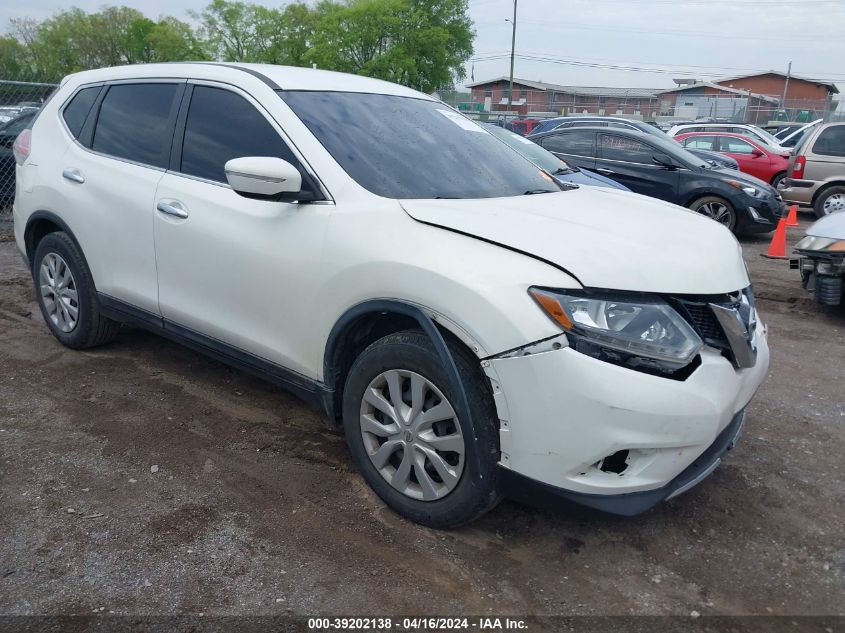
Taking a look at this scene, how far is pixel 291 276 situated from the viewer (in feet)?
10.6

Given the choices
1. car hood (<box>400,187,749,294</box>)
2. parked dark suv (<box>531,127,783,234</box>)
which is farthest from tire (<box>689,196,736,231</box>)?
car hood (<box>400,187,749,294</box>)

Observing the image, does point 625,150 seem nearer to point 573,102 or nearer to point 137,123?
Answer: point 137,123

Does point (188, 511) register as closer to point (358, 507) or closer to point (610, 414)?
point (358, 507)

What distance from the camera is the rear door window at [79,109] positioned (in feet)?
15.1

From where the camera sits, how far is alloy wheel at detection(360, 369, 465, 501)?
2.79 m

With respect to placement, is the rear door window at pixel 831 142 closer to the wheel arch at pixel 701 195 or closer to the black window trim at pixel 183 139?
the wheel arch at pixel 701 195

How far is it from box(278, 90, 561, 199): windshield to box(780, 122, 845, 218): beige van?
9616mm

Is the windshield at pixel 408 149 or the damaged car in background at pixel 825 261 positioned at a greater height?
the windshield at pixel 408 149

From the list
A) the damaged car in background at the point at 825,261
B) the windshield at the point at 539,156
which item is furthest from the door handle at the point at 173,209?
the damaged car in background at the point at 825,261

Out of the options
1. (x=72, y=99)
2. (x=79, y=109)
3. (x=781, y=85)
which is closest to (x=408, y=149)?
(x=79, y=109)

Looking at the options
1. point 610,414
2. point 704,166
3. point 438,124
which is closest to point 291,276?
point 438,124

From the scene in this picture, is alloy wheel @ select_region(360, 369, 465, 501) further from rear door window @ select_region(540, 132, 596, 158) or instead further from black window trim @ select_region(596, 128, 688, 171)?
rear door window @ select_region(540, 132, 596, 158)

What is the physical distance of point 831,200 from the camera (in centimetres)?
1157

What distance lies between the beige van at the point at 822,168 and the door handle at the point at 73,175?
1120cm
